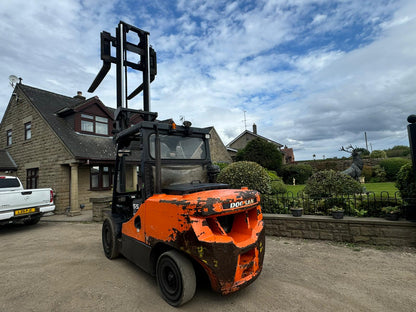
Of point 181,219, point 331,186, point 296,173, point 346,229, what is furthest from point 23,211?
point 296,173

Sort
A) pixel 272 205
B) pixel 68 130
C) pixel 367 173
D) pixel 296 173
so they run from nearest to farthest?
pixel 272 205 → pixel 68 130 → pixel 367 173 → pixel 296 173

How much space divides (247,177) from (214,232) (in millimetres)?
4815

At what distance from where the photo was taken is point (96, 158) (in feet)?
38.4

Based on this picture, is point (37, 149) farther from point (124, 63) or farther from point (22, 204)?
point (124, 63)

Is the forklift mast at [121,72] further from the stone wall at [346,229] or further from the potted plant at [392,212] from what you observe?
the potted plant at [392,212]

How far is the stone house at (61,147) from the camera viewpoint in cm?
1162

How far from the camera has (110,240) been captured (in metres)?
4.36

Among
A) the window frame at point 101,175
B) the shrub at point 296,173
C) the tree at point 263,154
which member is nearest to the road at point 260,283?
the window frame at point 101,175

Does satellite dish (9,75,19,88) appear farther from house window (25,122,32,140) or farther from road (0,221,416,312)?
road (0,221,416,312)

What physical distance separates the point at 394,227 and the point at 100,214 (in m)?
9.08

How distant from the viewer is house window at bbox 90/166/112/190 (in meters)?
12.8

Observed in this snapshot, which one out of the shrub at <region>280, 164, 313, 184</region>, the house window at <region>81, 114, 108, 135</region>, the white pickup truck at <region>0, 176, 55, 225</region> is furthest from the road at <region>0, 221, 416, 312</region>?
the shrub at <region>280, 164, 313, 184</region>

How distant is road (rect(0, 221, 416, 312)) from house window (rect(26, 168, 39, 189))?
32.4 ft

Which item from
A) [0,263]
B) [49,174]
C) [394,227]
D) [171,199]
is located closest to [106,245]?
[0,263]
